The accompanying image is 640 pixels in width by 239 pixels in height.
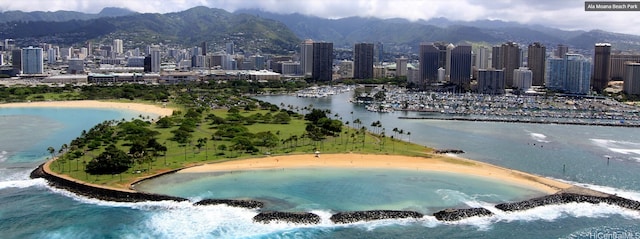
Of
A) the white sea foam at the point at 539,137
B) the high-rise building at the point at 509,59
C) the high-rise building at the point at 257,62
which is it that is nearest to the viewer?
the white sea foam at the point at 539,137

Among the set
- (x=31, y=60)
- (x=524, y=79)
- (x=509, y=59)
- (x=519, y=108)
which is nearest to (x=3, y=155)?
(x=519, y=108)

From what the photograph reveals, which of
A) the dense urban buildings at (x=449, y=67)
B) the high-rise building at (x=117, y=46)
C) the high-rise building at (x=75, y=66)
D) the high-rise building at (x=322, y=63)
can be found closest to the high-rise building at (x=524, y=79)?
the dense urban buildings at (x=449, y=67)

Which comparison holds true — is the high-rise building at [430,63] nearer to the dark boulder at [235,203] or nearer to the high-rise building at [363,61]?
the high-rise building at [363,61]

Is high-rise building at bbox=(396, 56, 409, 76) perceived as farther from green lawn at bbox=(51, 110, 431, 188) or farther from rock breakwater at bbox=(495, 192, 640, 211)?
rock breakwater at bbox=(495, 192, 640, 211)

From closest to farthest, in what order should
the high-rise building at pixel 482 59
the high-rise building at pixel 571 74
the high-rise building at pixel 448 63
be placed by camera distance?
1. the high-rise building at pixel 571 74
2. the high-rise building at pixel 448 63
3. the high-rise building at pixel 482 59

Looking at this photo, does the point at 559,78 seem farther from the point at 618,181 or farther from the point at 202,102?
the point at 618,181

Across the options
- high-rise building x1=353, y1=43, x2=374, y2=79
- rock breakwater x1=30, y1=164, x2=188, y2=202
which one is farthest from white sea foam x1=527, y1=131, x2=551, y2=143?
high-rise building x1=353, y1=43, x2=374, y2=79

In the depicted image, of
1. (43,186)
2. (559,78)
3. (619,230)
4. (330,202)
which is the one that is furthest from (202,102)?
(559,78)
